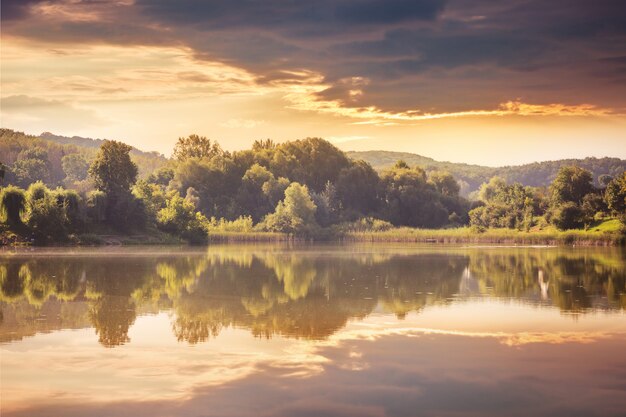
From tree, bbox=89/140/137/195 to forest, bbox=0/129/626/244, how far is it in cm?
9

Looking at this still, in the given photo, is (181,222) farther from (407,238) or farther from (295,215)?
A: (407,238)

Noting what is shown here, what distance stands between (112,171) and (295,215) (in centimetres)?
2565

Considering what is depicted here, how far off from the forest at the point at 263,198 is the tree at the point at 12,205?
0.07 meters

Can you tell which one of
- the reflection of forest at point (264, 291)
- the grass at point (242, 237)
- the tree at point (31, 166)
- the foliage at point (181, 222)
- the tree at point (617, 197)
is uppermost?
the tree at point (31, 166)

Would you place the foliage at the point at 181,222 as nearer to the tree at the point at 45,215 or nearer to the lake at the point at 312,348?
the tree at the point at 45,215

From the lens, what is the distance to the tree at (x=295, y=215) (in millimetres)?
87188

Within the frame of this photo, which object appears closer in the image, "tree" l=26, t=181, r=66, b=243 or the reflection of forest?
the reflection of forest

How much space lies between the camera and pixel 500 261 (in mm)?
38250

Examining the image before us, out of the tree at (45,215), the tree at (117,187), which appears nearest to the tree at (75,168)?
the tree at (117,187)

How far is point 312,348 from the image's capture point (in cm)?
1259

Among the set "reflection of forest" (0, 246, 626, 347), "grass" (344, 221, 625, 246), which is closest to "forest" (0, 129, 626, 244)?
"grass" (344, 221, 625, 246)

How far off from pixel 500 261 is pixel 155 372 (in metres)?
29.9

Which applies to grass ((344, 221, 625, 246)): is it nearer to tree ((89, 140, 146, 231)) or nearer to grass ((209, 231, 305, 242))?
grass ((209, 231, 305, 242))

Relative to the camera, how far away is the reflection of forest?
1580 cm
